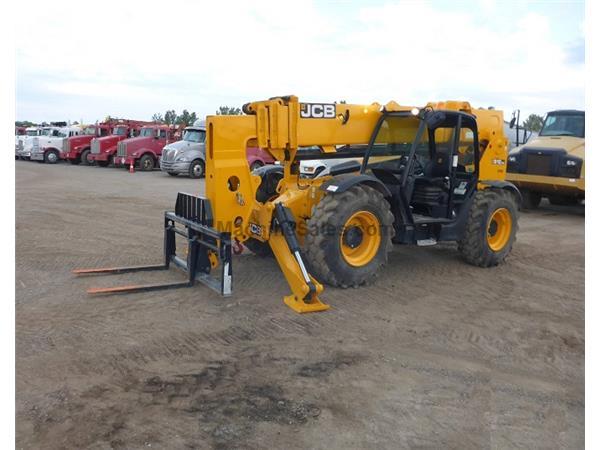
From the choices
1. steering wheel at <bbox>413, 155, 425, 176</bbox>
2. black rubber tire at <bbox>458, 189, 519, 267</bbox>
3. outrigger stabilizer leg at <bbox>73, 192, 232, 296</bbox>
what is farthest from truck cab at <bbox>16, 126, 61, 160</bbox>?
black rubber tire at <bbox>458, 189, 519, 267</bbox>

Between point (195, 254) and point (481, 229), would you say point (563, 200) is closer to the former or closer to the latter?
point (481, 229)

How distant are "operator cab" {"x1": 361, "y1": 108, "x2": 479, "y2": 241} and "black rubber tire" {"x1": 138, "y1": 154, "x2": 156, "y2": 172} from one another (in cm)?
1904

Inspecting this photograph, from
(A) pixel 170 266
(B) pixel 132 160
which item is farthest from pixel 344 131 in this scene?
(B) pixel 132 160

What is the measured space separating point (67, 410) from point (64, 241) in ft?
18.0

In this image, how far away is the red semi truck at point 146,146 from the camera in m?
24.5

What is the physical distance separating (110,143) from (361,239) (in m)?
22.5

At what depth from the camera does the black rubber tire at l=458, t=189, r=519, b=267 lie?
7402mm

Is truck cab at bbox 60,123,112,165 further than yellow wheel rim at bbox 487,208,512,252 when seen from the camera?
Yes

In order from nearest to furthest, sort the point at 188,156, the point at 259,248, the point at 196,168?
1. the point at 259,248
2. the point at 188,156
3. the point at 196,168

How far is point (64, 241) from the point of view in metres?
8.63

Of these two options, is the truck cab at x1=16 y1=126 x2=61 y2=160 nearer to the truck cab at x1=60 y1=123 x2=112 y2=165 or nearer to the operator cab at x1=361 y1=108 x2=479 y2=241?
the truck cab at x1=60 y1=123 x2=112 y2=165

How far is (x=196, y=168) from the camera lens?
21.6 metres

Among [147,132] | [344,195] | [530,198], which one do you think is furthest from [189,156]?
[344,195]

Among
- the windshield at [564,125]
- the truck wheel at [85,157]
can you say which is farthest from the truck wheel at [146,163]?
the windshield at [564,125]
